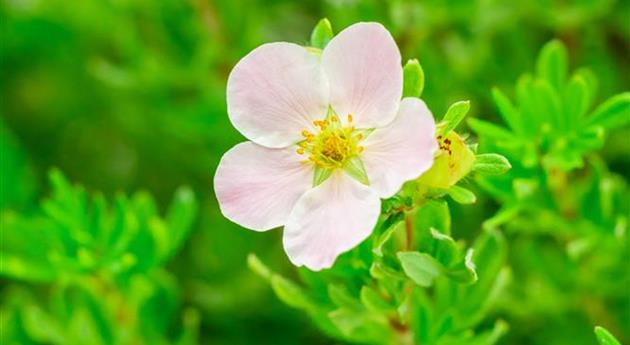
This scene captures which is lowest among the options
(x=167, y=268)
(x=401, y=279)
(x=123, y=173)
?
(x=401, y=279)

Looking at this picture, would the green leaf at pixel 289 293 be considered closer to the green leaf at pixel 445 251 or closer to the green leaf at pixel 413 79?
the green leaf at pixel 445 251

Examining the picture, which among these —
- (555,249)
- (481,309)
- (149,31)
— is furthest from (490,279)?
(149,31)

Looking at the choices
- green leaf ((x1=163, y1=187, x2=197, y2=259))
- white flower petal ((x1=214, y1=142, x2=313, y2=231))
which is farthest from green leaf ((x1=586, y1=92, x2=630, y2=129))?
green leaf ((x1=163, y1=187, x2=197, y2=259))

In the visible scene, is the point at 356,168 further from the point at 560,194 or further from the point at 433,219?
the point at 560,194

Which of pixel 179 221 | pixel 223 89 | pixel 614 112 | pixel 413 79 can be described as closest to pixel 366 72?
pixel 413 79

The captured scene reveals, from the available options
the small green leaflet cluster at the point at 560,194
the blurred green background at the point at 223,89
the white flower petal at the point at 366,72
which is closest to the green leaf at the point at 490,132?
the small green leaflet cluster at the point at 560,194

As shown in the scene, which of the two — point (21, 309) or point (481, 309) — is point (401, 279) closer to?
point (481, 309)

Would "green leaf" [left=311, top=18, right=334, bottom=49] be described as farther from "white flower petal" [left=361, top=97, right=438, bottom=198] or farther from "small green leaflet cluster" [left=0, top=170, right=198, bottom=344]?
"small green leaflet cluster" [left=0, top=170, right=198, bottom=344]

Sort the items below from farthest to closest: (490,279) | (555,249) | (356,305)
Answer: (555,249) → (490,279) → (356,305)
